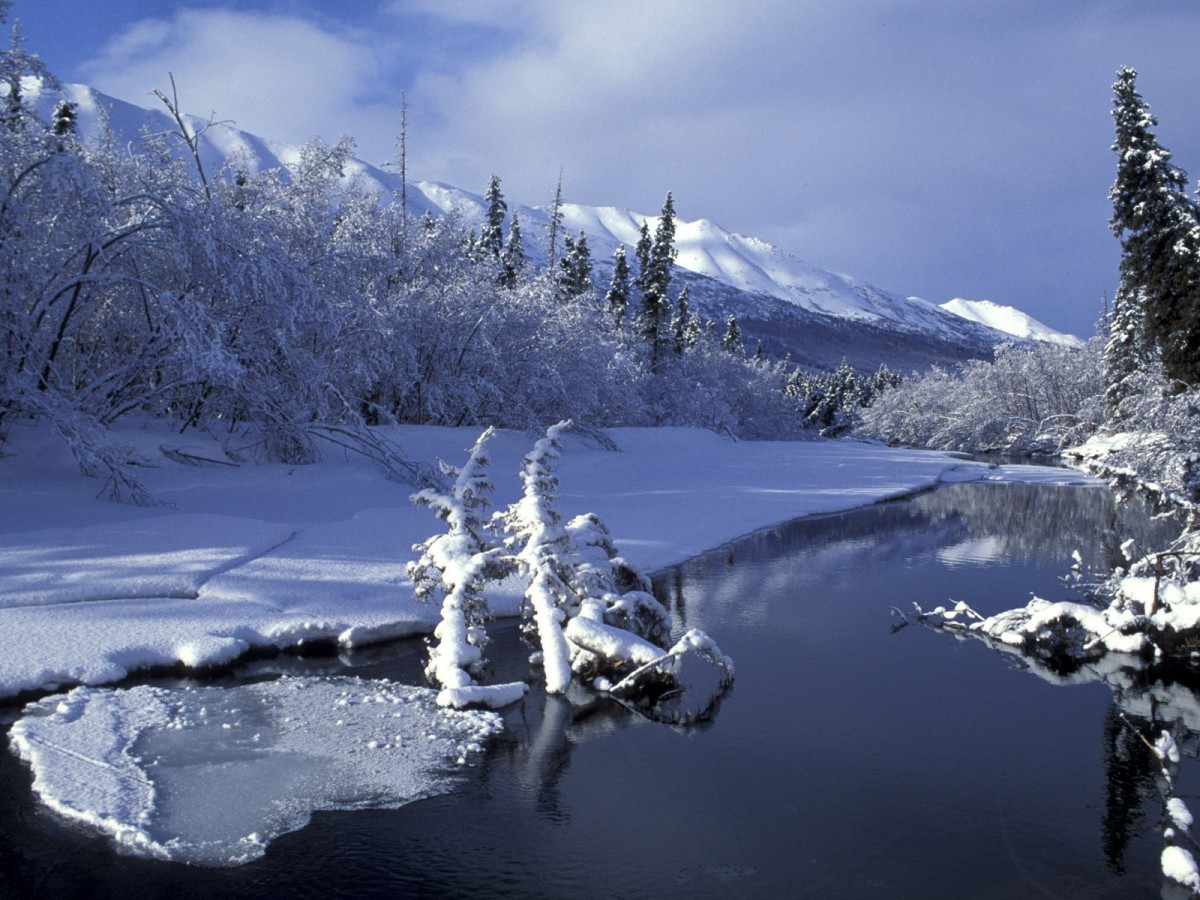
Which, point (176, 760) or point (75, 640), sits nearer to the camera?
point (176, 760)

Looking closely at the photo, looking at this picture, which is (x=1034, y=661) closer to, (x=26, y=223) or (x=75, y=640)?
(x=75, y=640)

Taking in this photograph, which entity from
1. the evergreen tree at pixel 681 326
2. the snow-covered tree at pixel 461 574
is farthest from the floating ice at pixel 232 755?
the evergreen tree at pixel 681 326

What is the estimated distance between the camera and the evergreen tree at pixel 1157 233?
22.3m

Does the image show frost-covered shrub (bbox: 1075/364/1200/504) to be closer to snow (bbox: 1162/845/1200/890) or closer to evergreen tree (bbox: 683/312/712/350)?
snow (bbox: 1162/845/1200/890)

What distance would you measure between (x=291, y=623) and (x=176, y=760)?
2.92 metres

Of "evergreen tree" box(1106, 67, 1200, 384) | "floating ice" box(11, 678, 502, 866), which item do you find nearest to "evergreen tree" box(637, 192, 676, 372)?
"evergreen tree" box(1106, 67, 1200, 384)

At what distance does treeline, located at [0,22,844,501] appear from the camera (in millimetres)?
12852

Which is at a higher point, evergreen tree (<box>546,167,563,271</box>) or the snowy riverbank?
evergreen tree (<box>546,167,563,271</box>)

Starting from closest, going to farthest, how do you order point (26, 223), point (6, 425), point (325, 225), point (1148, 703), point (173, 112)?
point (1148, 703) → point (26, 223) → point (6, 425) → point (173, 112) → point (325, 225)

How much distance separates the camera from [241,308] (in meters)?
14.9

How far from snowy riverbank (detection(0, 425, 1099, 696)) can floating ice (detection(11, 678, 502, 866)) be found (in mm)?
898

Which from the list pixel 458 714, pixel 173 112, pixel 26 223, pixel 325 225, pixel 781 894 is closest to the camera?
pixel 781 894

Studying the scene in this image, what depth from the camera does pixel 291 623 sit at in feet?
31.7

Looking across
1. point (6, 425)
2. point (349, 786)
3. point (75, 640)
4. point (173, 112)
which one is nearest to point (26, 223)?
point (6, 425)
